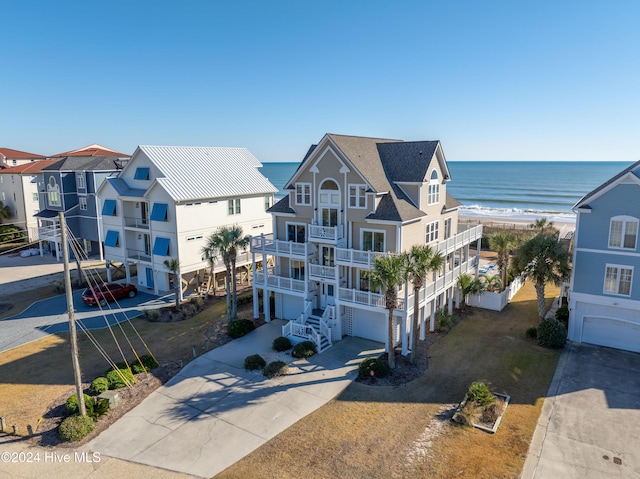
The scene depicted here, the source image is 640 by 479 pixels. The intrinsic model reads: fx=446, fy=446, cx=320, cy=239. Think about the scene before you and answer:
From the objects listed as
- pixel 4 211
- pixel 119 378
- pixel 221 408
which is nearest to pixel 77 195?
pixel 4 211

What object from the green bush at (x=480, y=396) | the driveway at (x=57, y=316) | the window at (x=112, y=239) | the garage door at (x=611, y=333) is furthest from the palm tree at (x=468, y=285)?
the window at (x=112, y=239)

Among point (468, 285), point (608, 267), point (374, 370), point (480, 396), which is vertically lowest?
point (374, 370)

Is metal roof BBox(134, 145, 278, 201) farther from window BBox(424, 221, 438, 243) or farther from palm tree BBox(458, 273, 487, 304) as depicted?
palm tree BBox(458, 273, 487, 304)

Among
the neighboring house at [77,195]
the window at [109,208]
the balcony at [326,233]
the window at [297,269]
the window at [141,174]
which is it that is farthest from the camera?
Result: the neighboring house at [77,195]

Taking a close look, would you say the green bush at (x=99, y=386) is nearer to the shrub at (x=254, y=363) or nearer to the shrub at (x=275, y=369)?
the shrub at (x=254, y=363)

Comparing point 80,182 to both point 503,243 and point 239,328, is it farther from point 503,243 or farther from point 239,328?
point 503,243

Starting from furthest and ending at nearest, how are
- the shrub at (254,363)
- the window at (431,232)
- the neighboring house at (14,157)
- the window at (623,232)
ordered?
the neighboring house at (14,157) → the window at (431,232) → the window at (623,232) → the shrub at (254,363)

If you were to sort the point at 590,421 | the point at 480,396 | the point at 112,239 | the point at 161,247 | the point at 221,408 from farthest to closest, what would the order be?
the point at 112,239, the point at 161,247, the point at 221,408, the point at 480,396, the point at 590,421
